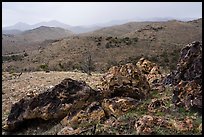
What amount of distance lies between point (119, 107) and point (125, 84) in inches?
65.9

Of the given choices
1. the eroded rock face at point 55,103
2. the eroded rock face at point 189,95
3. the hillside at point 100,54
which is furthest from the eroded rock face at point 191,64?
the hillside at point 100,54

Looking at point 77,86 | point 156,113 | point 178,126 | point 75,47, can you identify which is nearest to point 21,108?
point 77,86

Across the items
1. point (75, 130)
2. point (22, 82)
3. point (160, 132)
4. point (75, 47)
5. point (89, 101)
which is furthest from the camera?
point (75, 47)

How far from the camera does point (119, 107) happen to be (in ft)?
42.2

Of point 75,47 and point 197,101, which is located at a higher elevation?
point 197,101

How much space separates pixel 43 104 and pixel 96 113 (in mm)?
A: 2376

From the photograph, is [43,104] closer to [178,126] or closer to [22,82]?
[178,126]

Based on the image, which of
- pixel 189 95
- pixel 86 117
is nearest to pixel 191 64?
pixel 189 95

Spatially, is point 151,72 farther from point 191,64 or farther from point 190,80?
point 190,80

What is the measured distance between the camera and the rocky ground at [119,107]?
35.8 ft

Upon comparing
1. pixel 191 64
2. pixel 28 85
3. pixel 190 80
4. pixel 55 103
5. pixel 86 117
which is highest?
pixel 191 64

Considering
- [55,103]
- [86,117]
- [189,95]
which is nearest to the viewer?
[86,117]

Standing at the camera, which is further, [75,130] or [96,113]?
[96,113]

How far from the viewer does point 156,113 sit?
12367mm
